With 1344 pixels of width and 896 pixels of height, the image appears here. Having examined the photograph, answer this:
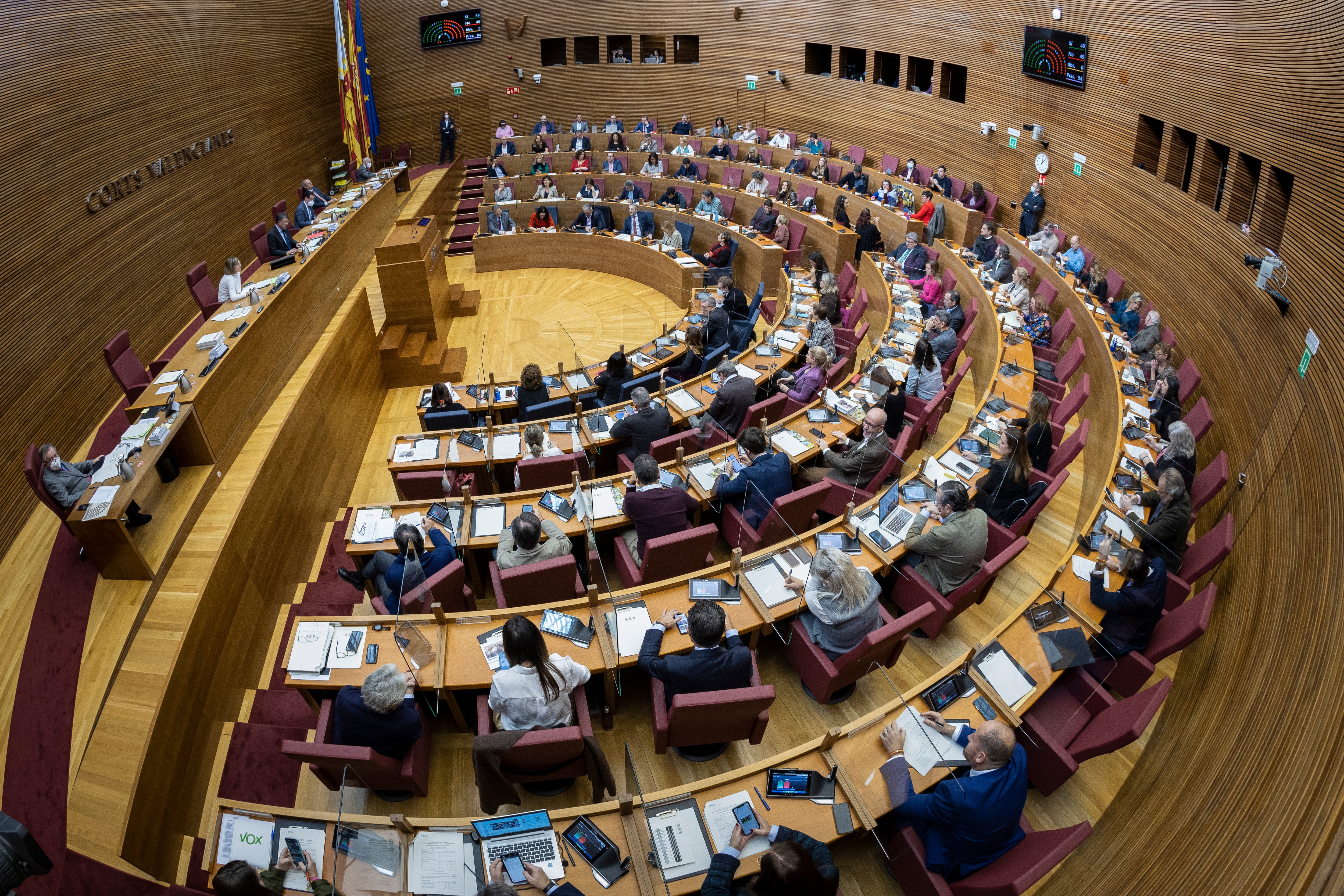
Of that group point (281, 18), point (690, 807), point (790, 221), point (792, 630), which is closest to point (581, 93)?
point (281, 18)

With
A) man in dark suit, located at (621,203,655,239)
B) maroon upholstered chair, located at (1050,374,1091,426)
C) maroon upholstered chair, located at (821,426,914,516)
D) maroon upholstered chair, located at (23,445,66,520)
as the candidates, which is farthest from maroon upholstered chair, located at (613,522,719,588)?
man in dark suit, located at (621,203,655,239)

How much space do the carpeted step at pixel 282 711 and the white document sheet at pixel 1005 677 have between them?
4.07 m

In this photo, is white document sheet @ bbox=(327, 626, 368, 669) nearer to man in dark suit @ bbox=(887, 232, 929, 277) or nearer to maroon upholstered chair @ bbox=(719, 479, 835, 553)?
maroon upholstered chair @ bbox=(719, 479, 835, 553)

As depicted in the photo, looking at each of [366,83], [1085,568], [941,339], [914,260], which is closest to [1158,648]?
[1085,568]

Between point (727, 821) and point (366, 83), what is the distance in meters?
17.9

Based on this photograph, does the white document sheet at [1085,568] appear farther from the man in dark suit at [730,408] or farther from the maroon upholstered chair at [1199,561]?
the man in dark suit at [730,408]

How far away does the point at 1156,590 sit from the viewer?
3.97m

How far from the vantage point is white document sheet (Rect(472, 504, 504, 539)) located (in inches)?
→ 206

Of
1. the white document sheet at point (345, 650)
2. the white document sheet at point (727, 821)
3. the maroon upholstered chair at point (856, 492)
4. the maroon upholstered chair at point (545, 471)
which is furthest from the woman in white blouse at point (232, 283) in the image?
the white document sheet at point (727, 821)

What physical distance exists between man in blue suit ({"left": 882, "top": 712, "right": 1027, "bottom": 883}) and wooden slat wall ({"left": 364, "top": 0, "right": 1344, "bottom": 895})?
22.9 inches

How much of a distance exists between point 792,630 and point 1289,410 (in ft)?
13.3

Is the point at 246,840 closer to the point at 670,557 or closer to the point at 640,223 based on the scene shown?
the point at 670,557

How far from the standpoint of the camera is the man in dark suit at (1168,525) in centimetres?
470

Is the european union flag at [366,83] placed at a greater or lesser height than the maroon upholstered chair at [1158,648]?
greater
